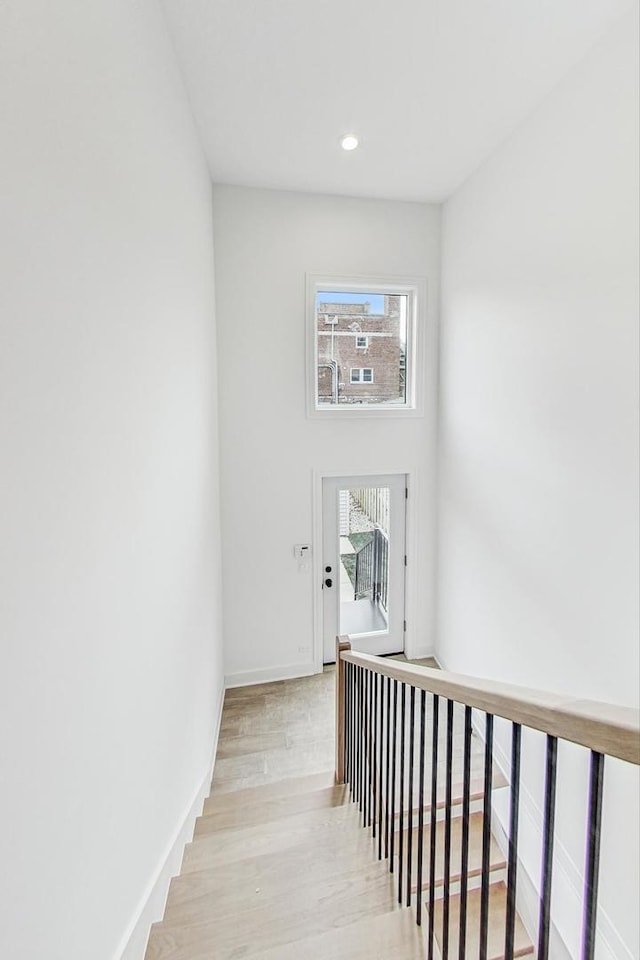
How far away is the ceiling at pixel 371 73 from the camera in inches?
74.9

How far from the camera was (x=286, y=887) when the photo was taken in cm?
164

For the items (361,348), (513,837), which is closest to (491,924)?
(513,837)

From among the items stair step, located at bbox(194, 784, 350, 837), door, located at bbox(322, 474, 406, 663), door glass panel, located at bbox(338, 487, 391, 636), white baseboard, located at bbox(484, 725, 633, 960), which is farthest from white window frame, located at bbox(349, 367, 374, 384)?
white baseboard, located at bbox(484, 725, 633, 960)

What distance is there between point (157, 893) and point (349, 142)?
4076 mm

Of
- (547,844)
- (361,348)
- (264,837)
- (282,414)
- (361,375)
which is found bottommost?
(264,837)

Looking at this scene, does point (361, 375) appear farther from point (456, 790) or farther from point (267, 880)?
point (267, 880)

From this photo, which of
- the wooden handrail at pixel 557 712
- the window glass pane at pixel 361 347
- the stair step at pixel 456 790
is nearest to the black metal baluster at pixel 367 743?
the stair step at pixel 456 790

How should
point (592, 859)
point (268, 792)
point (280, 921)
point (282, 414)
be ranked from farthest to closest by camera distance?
point (282, 414) < point (268, 792) < point (280, 921) < point (592, 859)

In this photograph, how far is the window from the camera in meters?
4.02

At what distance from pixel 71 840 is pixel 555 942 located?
271cm

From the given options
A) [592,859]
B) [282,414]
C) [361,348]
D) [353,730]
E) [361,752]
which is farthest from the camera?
[361,348]

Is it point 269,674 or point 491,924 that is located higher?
point 269,674

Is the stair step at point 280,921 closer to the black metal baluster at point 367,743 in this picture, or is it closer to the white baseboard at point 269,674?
the black metal baluster at point 367,743

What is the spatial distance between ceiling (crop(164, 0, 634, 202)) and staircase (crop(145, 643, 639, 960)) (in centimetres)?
278
